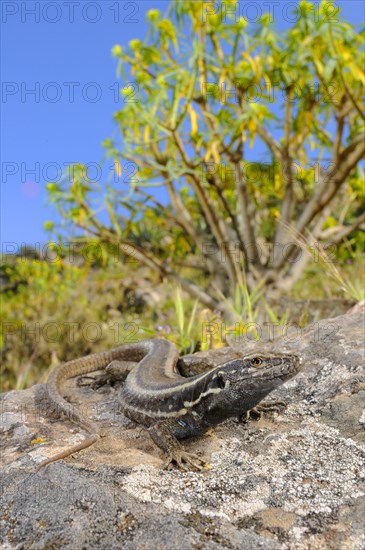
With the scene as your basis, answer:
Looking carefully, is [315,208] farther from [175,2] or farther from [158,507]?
[158,507]

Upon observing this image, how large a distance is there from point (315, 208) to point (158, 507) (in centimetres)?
859

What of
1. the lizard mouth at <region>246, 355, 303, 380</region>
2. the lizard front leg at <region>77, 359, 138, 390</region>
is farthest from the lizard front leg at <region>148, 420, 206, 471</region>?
the lizard front leg at <region>77, 359, 138, 390</region>

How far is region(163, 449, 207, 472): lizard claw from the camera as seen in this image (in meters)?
2.54

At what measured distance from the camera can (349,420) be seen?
2805 millimetres

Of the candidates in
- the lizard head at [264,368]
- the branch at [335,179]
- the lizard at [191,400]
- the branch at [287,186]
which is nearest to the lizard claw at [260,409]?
the lizard at [191,400]

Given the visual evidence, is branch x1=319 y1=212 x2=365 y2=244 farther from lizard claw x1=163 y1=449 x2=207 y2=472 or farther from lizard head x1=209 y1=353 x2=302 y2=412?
lizard claw x1=163 y1=449 x2=207 y2=472

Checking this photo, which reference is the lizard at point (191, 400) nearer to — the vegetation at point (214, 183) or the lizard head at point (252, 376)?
the lizard head at point (252, 376)

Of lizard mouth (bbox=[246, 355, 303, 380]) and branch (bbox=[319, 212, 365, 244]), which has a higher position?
branch (bbox=[319, 212, 365, 244])

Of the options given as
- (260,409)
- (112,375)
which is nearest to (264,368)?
(260,409)

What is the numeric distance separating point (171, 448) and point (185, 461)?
11 centimetres

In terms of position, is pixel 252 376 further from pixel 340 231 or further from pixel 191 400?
pixel 340 231

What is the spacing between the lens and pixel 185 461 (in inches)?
103

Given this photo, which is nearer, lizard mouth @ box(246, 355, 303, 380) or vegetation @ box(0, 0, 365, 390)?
lizard mouth @ box(246, 355, 303, 380)

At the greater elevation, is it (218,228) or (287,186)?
(287,186)
